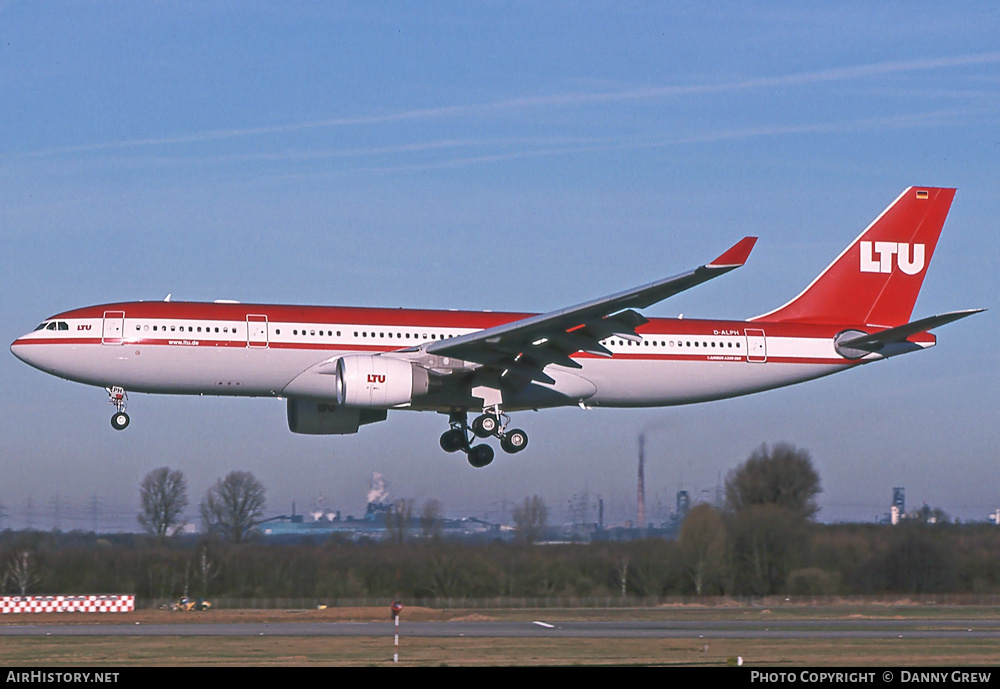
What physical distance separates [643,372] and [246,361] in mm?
10820

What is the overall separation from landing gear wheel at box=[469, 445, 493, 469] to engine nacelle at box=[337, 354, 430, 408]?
471cm

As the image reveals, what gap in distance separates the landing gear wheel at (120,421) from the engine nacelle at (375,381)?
19.2 feet

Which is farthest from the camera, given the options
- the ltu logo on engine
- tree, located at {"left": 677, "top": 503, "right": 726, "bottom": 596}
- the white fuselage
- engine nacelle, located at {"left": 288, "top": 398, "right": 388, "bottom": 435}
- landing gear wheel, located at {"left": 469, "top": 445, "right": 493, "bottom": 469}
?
tree, located at {"left": 677, "top": 503, "right": 726, "bottom": 596}

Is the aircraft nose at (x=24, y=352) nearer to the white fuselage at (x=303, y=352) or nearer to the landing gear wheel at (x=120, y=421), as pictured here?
the white fuselage at (x=303, y=352)

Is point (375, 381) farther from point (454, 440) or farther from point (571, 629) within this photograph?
point (571, 629)

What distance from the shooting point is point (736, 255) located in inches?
1136

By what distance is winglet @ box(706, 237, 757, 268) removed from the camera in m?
28.7

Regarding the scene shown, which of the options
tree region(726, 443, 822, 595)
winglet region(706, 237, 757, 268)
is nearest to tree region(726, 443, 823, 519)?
tree region(726, 443, 822, 595)

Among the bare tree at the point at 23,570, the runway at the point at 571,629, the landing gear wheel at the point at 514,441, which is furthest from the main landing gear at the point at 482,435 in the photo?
the bare tree at the point at 23,570

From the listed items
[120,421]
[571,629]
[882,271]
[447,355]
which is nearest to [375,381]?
[447,355]

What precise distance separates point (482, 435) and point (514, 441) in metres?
0.96

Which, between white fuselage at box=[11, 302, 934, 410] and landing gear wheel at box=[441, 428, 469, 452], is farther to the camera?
landing gear wheel at box=[441, 428, 469, 452]

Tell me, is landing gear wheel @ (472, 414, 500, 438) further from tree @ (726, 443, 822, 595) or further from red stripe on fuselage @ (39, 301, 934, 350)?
tree @ (726, 443, 822, 595)

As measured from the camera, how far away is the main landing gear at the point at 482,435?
1431 inches
